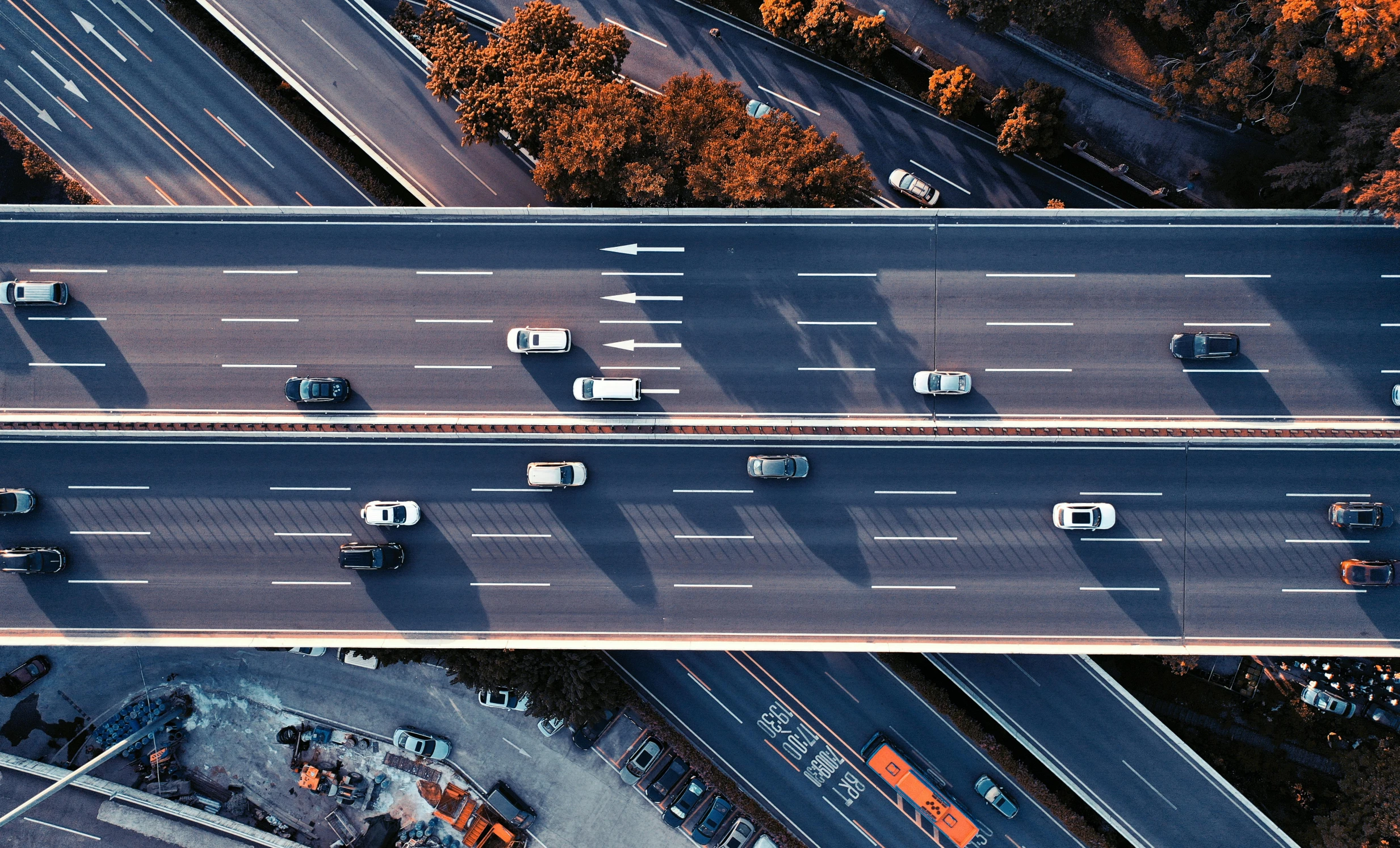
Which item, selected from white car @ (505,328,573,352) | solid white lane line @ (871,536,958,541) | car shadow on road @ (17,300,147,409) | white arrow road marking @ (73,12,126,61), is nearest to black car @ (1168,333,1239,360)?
solid white lane line @ (871,536,958,541)

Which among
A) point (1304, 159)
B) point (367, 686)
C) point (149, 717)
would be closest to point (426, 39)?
point (367, 686)

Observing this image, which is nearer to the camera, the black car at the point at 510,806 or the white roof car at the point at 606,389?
the white roof car at the point at 606,389

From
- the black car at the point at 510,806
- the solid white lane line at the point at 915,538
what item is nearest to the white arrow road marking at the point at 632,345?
the solid white lane line at the point at 915,538

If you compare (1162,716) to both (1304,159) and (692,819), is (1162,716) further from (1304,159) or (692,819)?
(1304,159)

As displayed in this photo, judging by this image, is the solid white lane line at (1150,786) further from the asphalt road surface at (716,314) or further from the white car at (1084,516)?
the asphalt road surface at (716,314)

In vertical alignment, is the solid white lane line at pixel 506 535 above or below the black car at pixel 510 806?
above

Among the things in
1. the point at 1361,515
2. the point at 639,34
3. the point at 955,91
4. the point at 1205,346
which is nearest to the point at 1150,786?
the point at 1361,515

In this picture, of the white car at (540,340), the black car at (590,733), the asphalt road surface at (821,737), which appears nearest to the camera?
the white car at (540,340)
